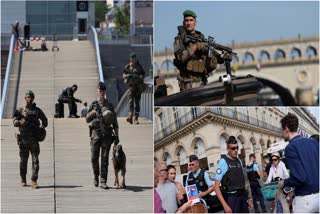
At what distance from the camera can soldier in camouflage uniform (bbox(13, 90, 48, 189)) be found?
38.3 ft

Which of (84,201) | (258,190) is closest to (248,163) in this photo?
(258,190)

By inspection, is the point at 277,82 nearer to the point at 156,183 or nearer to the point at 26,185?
the point at 156,183

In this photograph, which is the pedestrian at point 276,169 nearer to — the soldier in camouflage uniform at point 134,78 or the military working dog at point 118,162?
the military working dog at point 118,162

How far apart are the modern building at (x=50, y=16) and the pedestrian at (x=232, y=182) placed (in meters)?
8.39

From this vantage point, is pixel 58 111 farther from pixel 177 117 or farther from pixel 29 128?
pixel 177 117

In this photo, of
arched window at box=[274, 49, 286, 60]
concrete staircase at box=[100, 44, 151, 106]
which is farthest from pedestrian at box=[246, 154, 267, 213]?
concrete staircase at box=[100, 44, 151, 106]

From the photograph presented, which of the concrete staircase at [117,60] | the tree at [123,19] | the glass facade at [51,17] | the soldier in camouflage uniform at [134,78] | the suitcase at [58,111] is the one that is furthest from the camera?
the tree at [123,19]

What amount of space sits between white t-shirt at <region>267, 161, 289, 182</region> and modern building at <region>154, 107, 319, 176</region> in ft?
0.77

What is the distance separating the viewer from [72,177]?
1273 cm

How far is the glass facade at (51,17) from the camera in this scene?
64.7ft

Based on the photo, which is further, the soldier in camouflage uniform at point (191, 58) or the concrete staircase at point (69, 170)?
the concrete staircase at point (69, 170)

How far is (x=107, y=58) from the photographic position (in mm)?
25672

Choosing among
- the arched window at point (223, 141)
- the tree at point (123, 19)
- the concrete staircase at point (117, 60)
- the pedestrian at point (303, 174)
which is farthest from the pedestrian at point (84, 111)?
the tree at point (123, 19)

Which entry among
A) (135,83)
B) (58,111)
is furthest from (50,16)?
(135,83)
